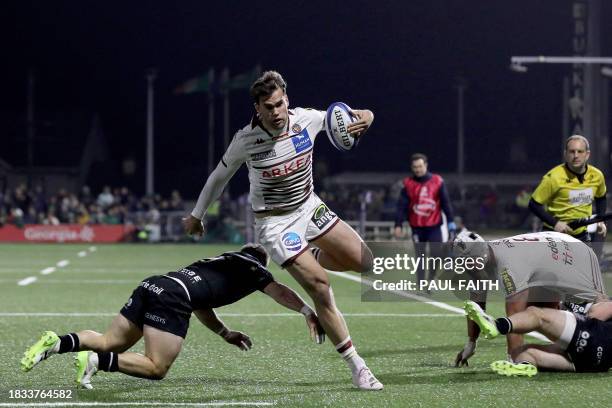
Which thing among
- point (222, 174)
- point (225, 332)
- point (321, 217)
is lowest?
point (225, 332)

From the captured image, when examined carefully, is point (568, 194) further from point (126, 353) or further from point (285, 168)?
point (126, 353)

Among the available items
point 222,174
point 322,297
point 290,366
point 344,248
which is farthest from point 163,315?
point 290,366

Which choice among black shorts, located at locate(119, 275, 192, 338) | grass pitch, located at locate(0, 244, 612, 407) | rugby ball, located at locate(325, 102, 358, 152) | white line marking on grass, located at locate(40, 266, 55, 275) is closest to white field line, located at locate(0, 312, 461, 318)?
grass pitch, located at locate(0, 244, 612, 407)

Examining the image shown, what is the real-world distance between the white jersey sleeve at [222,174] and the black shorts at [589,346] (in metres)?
2.69

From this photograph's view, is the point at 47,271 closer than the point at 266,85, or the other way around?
the point at 266,85

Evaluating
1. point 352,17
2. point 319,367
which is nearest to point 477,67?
point 352,17

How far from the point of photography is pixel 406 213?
17.5 metres

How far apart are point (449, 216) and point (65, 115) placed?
6917 centimetres

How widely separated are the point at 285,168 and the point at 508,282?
5.90 feet

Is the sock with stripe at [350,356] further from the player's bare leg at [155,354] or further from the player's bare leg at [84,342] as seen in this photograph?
the player's bare leg at [84,342]

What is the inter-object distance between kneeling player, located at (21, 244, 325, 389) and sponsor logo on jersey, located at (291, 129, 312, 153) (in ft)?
2.63

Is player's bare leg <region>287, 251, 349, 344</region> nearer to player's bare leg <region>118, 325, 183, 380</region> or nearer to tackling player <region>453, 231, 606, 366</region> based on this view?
player's bare leg <region>118, 325, 183, 380</region>

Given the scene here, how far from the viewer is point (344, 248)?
859 cm

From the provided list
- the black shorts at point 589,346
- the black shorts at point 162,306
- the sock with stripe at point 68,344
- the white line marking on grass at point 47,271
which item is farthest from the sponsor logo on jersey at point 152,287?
the white line marking on grass at point 47,271
